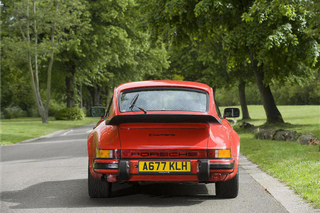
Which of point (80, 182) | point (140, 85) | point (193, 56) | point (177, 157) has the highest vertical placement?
point (193, 56)

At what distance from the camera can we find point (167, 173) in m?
5.04

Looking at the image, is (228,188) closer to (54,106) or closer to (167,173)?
(167,173)

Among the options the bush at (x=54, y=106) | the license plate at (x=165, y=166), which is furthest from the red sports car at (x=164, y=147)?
the bush at (x=54, y=106)

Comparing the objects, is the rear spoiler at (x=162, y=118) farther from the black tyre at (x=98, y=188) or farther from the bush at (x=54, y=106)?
the bush at (x=54, y=106)

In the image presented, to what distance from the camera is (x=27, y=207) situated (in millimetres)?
5305

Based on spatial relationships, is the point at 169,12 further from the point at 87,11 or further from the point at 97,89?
the point at 97,89

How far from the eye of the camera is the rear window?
5.48 metres

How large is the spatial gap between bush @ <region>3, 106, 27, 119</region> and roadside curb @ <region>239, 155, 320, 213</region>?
47.3 m

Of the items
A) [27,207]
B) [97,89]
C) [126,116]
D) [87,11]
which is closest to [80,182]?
[27,207]

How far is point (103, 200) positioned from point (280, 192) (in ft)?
7.84

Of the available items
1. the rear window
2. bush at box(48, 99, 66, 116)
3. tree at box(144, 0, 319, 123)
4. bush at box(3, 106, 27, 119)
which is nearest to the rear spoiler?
the rear window

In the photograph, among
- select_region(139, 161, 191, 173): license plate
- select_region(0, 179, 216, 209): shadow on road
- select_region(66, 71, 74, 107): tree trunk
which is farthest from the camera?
select_region(66, 71, 74, 107): tree trunk

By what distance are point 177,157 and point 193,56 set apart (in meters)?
29.0

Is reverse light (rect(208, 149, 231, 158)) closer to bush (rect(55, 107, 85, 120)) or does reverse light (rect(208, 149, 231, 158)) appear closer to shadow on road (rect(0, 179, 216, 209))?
shadow on road (rect(0, 179, 216, 209))
